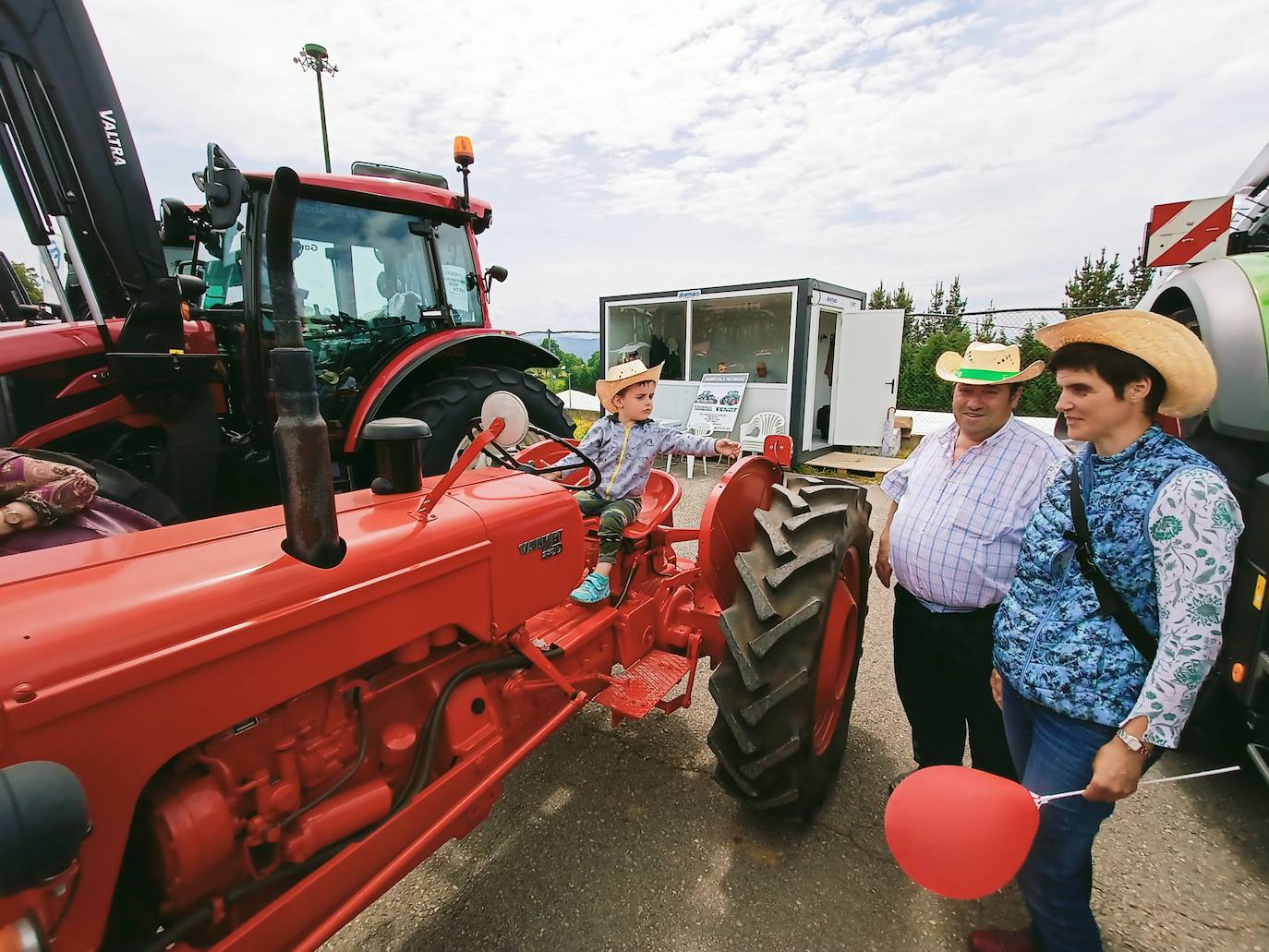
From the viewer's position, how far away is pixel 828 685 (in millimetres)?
2330

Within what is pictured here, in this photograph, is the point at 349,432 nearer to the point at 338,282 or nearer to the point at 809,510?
the point at 338,282

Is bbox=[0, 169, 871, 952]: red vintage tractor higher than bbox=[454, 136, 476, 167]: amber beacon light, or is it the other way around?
bbox=[454, 136, 476, 167]: amber beacon light

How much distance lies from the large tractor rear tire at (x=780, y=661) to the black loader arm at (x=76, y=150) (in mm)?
2911

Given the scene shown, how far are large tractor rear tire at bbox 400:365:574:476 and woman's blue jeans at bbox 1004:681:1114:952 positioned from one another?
9.09ft

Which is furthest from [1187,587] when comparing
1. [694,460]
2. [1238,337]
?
[694,460]

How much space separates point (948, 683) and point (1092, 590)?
89 centimetres

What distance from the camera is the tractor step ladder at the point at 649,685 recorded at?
7.22 feet

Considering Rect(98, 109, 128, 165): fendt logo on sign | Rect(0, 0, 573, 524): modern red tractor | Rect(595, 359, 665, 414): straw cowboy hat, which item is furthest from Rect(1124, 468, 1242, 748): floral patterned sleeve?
Rect(98, 109, 128, 165): fendt logo on sign

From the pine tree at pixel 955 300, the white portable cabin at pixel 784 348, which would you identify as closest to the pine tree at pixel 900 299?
the pine tree at pixel 955 300

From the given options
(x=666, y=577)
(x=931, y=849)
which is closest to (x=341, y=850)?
(x=931, y=849)

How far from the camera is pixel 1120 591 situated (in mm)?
1376

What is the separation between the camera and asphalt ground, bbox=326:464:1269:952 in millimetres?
→ 1778

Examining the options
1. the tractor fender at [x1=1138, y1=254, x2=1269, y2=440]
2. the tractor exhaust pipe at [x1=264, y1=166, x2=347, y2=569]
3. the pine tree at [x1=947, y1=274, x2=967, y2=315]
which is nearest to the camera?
the tractor exhaust pipe at [x1=264, y1=166, x2=347, y2=569]

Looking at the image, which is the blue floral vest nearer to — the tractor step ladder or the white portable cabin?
the tractor step ladder
